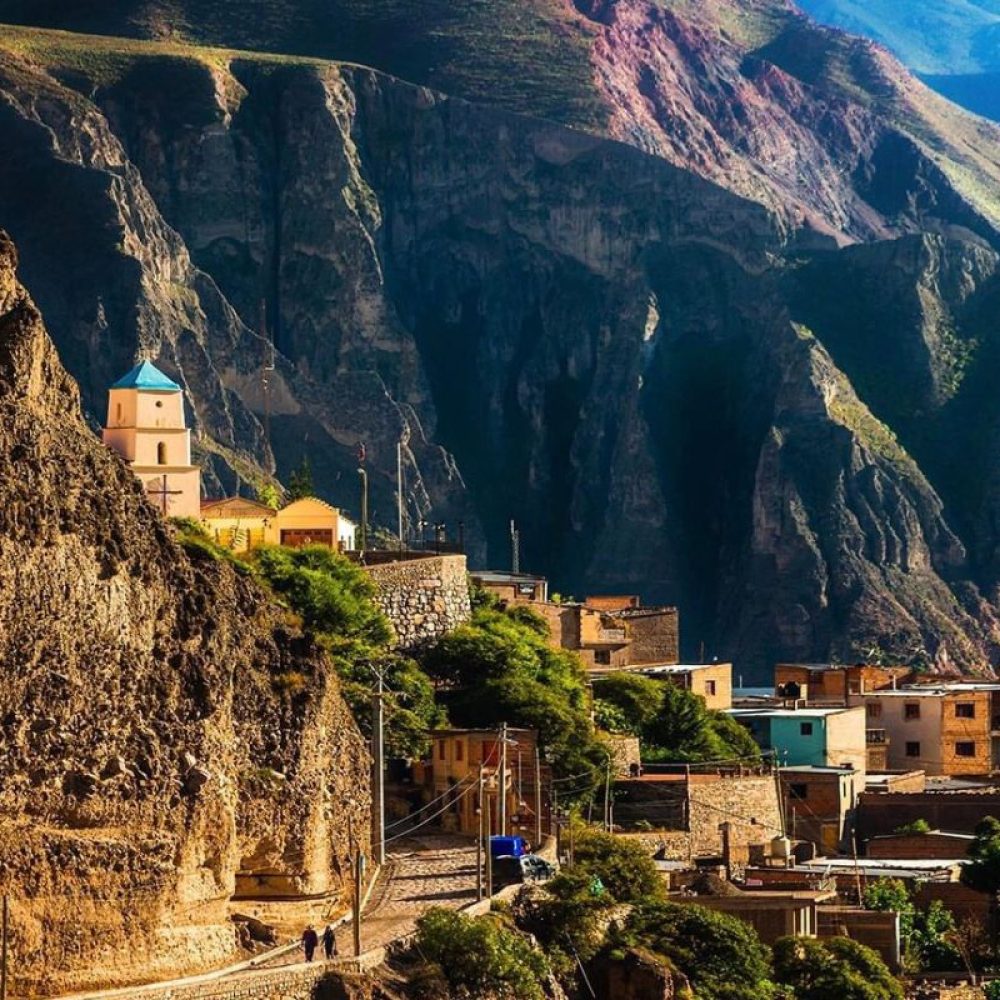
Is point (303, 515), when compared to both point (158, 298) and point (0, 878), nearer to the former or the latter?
point (0, 878)

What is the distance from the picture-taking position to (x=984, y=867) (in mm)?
83812

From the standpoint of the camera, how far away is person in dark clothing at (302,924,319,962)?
58875 millimetres

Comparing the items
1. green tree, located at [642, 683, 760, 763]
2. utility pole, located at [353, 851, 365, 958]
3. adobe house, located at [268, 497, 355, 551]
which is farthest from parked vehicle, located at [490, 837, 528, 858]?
adobe house, located at [268, 497, 355, 551]

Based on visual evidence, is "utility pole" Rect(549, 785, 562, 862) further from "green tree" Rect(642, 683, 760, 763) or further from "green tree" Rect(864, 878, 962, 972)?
"green tree" Rect(642, 683, 760, 763)

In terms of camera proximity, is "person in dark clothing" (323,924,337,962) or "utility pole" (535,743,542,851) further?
"utility pole" (535,743,542,851)

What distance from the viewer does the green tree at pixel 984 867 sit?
83.3 m

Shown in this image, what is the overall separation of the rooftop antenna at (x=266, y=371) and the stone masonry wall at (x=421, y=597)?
258 ft

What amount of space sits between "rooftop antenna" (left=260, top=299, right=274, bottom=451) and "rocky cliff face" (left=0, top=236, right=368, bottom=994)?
113 meters

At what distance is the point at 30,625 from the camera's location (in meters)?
Result: 53.9

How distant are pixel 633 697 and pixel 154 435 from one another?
1372cm

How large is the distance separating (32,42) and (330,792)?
414 ft

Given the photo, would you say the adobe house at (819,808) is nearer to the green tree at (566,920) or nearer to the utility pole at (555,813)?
the utility pole at (555,813)

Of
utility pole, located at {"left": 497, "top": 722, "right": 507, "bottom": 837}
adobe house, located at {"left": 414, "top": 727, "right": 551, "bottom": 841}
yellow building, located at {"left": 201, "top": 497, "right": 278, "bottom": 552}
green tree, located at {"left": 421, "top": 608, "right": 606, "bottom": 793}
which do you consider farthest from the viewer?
yellow building, located at {"left": 201, "top": 497, "right": 278, "bottom": 552}

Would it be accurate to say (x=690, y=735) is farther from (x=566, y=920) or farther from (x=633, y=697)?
(x=566, y=920)
